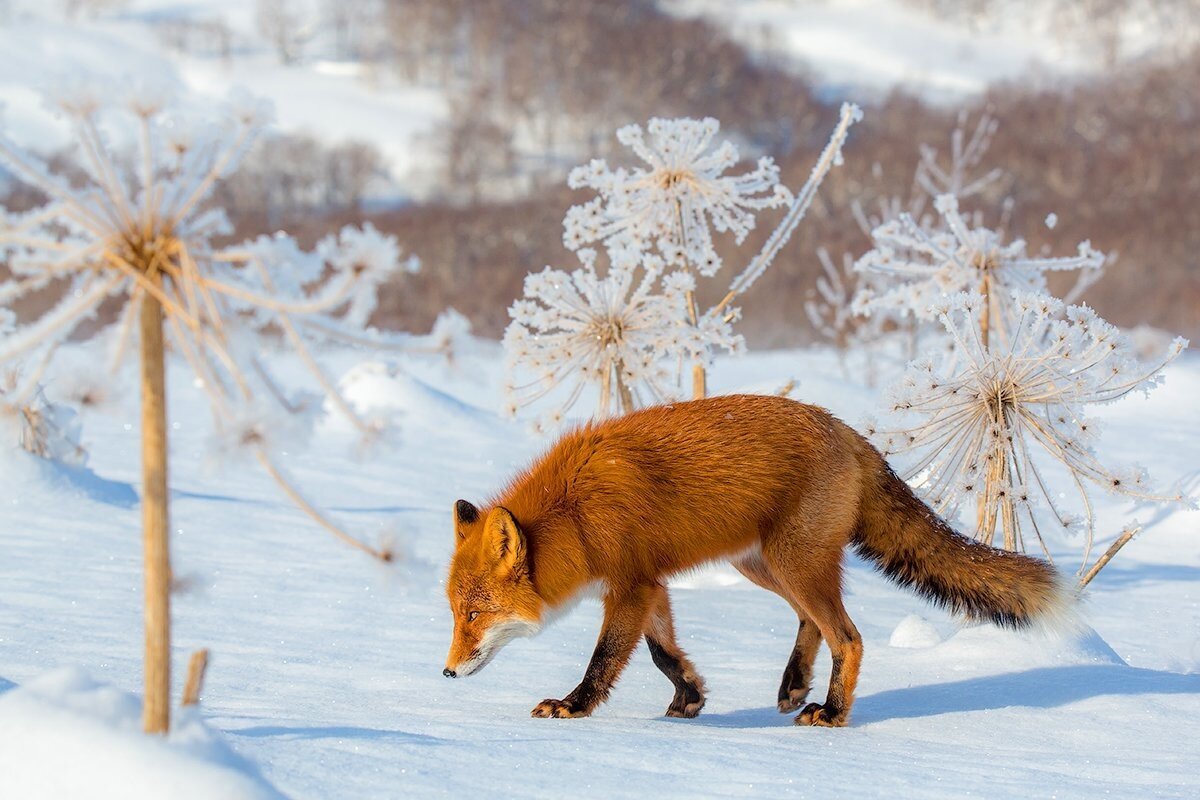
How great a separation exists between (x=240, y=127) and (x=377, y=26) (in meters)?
75.8

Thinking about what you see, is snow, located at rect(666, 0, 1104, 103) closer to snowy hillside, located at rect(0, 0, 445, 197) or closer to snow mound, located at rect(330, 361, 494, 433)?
snowy hillside, located at rect(0, 0, 445, 197)

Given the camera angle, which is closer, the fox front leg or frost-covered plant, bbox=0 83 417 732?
frost-covered plant, bbox=0 83 417 732

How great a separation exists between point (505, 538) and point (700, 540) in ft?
2.28

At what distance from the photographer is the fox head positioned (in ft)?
13.4

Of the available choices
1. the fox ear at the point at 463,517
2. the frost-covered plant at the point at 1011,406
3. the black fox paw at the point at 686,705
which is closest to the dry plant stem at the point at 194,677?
the fox ear at the point at 463,517

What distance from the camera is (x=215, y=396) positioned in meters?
2.20

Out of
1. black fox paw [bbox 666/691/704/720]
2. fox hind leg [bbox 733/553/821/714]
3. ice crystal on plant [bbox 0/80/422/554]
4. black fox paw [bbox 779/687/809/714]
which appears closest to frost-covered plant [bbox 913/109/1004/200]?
fox hind leg [bbox 733/553/821/714]

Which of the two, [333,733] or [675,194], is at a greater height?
[675,194]

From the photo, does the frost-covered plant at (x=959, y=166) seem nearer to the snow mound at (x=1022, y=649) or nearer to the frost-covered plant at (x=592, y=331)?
the frost-covered plant at (x=592, y=331)

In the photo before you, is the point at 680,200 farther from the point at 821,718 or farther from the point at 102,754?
the point at 102,754

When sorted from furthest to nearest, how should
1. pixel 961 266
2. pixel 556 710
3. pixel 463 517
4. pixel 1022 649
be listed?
pixel 961 266, pixel 1022 649, pixel 463 517, pixel 556 710

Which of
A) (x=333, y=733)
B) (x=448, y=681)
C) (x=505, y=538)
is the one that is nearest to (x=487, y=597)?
(x=505, y=538)

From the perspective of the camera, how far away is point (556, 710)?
13.1 ft

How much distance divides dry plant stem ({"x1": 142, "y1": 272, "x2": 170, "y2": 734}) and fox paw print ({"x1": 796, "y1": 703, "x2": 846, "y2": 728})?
2435 mm
